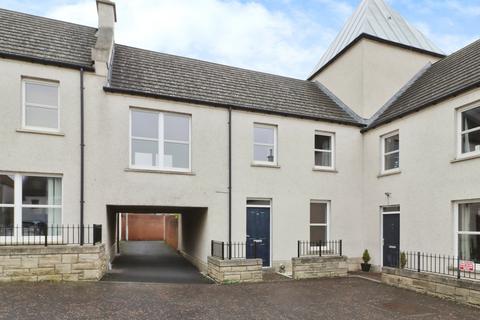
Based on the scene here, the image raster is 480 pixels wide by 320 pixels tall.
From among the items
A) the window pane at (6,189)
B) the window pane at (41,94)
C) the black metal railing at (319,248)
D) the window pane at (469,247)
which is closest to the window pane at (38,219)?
the window pane at (6,189)

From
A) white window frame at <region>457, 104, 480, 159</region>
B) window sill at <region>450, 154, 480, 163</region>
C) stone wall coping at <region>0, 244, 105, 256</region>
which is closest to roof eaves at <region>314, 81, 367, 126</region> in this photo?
white window frame at <region>457, 104, 480, 159</region>

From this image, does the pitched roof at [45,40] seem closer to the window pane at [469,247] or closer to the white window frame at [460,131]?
the white window frame at [460,131]

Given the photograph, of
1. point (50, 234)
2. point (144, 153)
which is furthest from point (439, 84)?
point (50, 234)

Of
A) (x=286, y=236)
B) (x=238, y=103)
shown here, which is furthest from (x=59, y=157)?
(x=286, y=236)

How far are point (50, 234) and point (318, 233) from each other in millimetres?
9534

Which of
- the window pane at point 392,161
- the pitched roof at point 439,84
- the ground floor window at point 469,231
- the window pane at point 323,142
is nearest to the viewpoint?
the ground floor window at point 469,231

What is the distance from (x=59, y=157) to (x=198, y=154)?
4.40m

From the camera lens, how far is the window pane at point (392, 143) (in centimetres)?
1378

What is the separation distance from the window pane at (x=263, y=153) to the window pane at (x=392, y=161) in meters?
4.49

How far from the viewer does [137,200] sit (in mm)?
11805

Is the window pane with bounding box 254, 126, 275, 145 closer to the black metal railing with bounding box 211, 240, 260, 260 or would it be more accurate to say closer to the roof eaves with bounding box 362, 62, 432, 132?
the black metal railing with bounding box 211, 240, 260, 260

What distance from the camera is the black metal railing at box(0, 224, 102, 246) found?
10410 mm

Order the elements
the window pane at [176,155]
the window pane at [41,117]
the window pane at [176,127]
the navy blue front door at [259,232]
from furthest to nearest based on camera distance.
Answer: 1. the navy blue front door at [259,232]
2. the window pane at [176,127]
3. the window pane at [176,155]
4. the window pane at [41,117]

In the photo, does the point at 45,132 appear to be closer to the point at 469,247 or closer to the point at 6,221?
the point at 6,221
